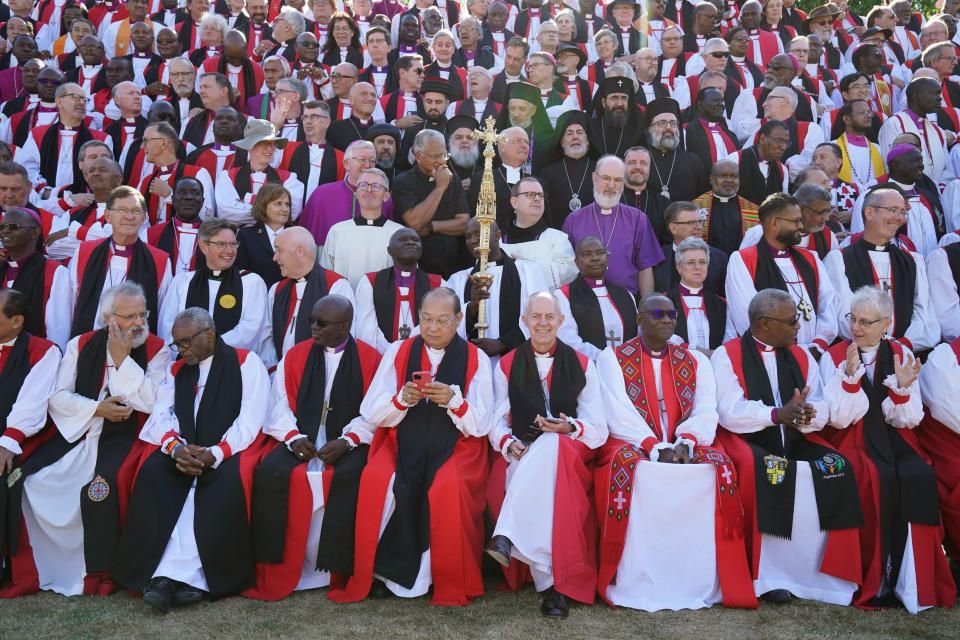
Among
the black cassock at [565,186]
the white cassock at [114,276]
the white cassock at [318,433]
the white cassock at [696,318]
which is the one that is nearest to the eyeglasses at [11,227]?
the white cassock at [114,276]

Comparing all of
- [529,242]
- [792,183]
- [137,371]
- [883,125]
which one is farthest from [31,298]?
[883,125]

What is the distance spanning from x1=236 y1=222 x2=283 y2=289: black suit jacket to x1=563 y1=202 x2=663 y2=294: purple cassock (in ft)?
8.47

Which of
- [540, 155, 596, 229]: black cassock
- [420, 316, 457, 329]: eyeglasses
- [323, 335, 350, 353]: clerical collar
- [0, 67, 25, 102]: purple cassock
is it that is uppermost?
[0, 67, 25, 102]: purple cassock

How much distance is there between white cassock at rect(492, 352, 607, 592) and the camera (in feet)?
16.6

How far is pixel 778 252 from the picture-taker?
22.9ft

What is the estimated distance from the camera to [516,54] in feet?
34.4

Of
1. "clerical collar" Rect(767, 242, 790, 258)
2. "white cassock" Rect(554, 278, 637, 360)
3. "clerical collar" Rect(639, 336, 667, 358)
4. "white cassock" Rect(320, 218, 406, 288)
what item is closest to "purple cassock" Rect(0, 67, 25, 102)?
"white cassock" Rect(320, 218, 406, 288)

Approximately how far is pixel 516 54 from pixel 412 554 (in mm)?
7031

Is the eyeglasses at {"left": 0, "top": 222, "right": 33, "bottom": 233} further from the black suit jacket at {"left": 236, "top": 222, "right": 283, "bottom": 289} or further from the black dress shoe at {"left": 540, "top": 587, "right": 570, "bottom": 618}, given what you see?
the black dress shoe at {"left": 540, "top": 587, "right": 570, "bottom": 618}

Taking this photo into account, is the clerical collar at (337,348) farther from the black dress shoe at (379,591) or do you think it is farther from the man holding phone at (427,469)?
the black dress shoe at (379,591)

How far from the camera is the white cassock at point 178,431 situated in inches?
203

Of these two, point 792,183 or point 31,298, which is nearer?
point 31,298

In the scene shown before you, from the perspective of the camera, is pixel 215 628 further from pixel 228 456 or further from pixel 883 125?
pixel 883 125

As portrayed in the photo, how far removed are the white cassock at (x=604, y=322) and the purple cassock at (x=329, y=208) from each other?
6.88 feet
